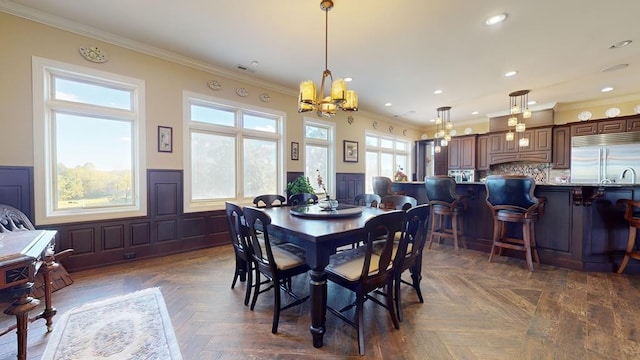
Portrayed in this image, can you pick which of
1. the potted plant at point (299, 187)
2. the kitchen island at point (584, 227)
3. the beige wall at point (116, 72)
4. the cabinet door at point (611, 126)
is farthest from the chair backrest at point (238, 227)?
the cabinet door at point (611, 126)

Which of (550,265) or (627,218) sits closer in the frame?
(627,218)

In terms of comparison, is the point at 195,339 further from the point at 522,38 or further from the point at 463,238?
the point at 522,38

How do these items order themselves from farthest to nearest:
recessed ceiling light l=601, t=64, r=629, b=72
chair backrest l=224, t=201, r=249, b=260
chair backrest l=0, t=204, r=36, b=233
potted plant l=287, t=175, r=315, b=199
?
potted plant l=287, t=175, r=315, b=199
recessed ceiling light l=601, t=64, r=629, b=72
chair backrest l=0, t=204, r=36, b=233
chair backrest l=224, t=201, r=249, b=260

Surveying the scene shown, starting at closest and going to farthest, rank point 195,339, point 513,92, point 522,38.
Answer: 1. point 195,339
2. point 522,38
3. point 513,92

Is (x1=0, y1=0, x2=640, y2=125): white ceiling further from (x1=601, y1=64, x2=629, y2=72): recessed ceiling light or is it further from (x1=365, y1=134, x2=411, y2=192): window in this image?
(x1=365, y1=134, x2=411, y2=192): window

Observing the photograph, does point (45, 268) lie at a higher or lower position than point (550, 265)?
higher

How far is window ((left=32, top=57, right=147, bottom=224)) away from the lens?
3035 mm

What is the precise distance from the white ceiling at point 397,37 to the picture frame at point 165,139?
3.78 feet

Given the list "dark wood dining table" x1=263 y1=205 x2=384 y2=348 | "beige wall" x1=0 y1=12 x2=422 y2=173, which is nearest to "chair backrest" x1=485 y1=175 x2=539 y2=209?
"dark wood dining table" x1=263 y1=205 x2=384 y2=348

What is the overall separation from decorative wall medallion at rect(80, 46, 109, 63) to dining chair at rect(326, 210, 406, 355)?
3.86 meters

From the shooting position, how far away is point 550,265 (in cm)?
347

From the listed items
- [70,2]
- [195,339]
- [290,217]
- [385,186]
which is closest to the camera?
[195,339]

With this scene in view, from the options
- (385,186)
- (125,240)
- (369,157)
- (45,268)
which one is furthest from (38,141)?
(369,157)

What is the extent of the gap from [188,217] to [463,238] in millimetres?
4466
